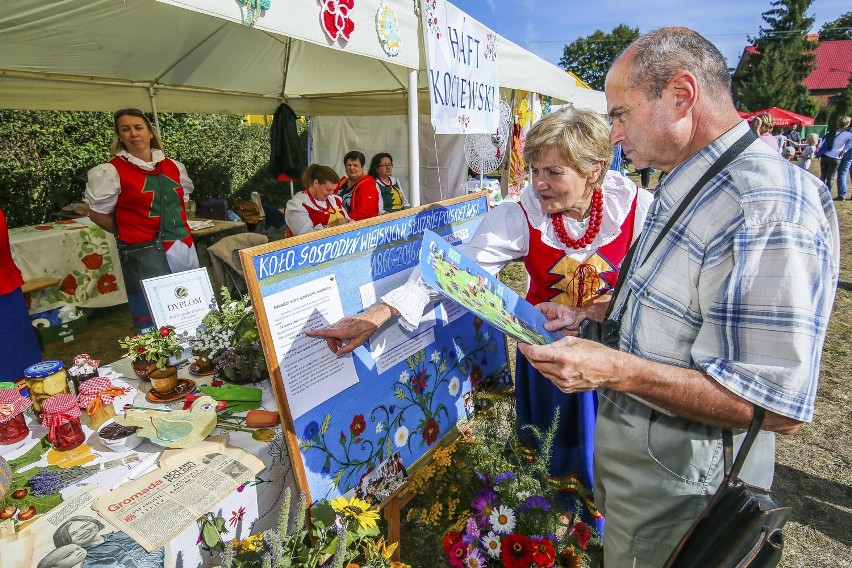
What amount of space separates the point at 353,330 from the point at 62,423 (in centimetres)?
81

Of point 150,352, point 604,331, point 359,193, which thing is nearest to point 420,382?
point 604,331

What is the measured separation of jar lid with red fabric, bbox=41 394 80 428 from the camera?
4.13 feet

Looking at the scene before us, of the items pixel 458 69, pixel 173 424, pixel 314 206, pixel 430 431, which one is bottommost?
A: pixel 430 431

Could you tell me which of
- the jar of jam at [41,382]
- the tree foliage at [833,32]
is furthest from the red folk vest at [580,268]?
the tree foliage at [833,32]

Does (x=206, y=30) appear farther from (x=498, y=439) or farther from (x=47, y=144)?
(x=498, y=439)

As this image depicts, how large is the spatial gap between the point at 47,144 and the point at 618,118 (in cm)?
798

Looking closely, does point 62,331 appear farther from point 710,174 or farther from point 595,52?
point 595,52

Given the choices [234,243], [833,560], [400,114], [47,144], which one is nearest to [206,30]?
[234,243]

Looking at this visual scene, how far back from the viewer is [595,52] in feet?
148

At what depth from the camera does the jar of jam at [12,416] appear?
1.23 m

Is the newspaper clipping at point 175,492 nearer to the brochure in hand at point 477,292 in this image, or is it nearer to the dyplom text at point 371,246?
the dyplom text at point 371,246

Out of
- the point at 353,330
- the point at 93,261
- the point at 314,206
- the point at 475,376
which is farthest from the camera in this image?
the point at 93,261

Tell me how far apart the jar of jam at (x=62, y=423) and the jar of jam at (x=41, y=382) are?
103 mm

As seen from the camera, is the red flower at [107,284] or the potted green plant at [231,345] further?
the red flower at [107,284]
